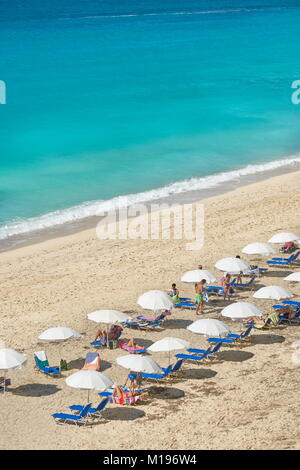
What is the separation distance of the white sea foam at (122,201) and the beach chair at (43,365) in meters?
13.4

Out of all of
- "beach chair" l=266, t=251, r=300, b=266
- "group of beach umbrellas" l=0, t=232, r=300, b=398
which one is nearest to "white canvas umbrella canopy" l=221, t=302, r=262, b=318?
"group of beach umbrellas" l=0, t=232, r=300, b=398

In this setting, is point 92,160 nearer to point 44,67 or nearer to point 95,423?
point 95,423

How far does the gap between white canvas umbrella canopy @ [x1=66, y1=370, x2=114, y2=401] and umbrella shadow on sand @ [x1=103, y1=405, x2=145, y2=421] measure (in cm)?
52

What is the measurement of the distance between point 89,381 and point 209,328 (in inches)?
150

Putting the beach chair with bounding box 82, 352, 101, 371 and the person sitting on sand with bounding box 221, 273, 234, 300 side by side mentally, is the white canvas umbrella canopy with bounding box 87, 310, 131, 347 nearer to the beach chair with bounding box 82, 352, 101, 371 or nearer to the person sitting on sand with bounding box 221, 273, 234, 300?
the beach chair with bounding box 82, 352, 101, 371

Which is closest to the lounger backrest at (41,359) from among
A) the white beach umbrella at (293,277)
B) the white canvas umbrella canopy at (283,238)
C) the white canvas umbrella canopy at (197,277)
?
the white canvas umbrella canopy at (197,277)

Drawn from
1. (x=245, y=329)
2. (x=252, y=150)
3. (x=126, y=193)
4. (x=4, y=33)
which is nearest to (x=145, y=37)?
(x=4, y=33)

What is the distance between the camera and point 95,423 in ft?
53.4

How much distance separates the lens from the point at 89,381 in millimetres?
16516

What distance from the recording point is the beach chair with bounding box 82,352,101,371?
1835cm

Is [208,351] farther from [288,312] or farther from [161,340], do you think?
[288,312]

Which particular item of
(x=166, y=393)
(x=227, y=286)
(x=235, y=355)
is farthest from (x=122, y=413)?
(x=227, y=286)

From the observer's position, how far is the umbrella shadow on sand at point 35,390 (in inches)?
698
